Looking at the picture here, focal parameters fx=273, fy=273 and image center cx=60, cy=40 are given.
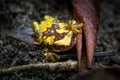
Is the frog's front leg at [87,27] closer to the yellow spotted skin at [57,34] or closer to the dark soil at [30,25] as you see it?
the yellow spotted skin at [57,34]

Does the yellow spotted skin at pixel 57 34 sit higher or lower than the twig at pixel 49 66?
higher

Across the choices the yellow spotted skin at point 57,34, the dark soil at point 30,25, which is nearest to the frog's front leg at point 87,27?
the yellow spotted skin at point 57,34

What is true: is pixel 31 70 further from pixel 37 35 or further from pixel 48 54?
pixel 37 35

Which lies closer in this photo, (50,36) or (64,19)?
(50,36)

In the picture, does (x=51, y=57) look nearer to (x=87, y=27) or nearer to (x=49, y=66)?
(x=49, y=66)

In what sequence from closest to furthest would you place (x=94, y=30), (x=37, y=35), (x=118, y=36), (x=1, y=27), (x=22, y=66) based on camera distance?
(x=22, y=66) → (x=94, y=30) → (x=37, y=35) → (x=1, y=27) → (x=118, y=36)

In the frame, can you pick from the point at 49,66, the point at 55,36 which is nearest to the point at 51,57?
the point at 49,66

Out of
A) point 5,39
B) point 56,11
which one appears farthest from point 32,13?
point 5,39
